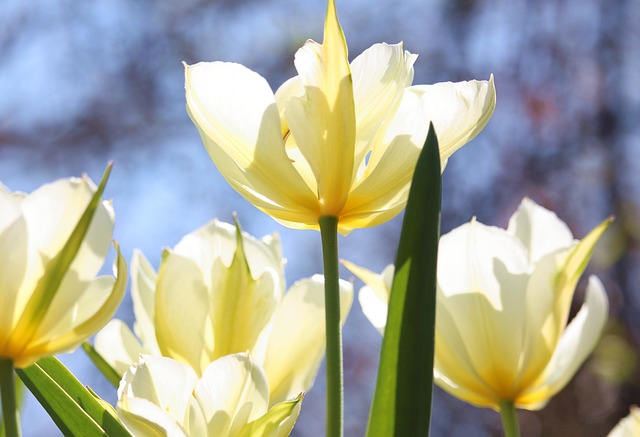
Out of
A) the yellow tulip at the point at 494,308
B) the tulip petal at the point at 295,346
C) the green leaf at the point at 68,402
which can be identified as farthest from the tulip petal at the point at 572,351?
the green leaf at the point at 68,402

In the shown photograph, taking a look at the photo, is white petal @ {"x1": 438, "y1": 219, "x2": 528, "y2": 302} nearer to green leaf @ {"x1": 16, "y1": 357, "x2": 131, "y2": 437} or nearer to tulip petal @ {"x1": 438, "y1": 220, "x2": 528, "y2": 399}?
tulip petal @ {"x1": 438, "y1": 220, "x2": 528, "y2": 399}

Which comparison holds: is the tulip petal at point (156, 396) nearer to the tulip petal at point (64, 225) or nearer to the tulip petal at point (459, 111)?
the tulip petal at point (64, 225)

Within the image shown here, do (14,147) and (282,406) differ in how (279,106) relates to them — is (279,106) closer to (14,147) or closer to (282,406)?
(282,406)

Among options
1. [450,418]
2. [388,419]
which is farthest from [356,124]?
[450,418]

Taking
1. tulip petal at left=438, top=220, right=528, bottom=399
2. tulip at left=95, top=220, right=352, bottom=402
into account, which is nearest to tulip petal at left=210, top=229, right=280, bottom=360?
tulip at left=95, top=220, right=352, bottom=402

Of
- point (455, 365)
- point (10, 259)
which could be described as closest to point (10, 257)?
point (10, 259)
